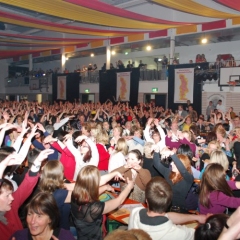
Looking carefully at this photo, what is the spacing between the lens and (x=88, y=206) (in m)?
2.32

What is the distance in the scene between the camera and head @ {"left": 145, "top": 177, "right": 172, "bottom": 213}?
83.2 inches

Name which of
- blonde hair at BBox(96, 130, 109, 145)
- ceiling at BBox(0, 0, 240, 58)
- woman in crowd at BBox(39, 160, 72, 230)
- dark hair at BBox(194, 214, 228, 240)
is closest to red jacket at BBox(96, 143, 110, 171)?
blonde hair at BBox(96, 130, 109, 145)

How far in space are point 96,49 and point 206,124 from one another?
1173cm

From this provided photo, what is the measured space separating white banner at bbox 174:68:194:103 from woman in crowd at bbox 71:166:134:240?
11.7 m

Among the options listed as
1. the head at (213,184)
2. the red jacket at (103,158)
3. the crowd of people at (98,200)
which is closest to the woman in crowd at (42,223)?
the crowd of people at (98,200)

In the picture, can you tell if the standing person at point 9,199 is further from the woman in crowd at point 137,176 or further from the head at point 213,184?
the head at point 213,184

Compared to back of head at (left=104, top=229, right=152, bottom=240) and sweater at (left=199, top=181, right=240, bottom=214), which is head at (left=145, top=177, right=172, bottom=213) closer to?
back of head at (left=104, top=229, right=152, bottom=240)

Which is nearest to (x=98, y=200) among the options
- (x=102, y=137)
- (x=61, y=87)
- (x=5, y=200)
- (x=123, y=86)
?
(x=5, y=200)

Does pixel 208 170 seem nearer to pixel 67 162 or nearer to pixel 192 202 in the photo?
pixel 192 202

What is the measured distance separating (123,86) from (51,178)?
1356 centimetres

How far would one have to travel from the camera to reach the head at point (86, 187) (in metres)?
2.38

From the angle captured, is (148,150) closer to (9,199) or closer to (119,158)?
(119,158)

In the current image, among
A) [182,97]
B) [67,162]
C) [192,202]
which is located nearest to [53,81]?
[182,97]

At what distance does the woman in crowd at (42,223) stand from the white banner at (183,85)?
12.2 meters
